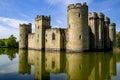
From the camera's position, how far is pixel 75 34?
27172mm

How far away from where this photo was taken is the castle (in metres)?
27.3

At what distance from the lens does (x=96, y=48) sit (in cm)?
3175

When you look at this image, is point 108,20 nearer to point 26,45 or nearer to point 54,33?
point 54,33

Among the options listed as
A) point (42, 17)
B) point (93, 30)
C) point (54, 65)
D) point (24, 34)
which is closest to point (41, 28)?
point (42, 17)

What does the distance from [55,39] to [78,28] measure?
21.4 feet

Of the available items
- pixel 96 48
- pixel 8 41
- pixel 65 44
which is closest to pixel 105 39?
pixel 96 48

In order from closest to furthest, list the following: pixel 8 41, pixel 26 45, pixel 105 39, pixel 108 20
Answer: pixel 105 39, pixel 108 20, pixel 26 45, pixel 8 41

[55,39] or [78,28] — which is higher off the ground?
[78,28]

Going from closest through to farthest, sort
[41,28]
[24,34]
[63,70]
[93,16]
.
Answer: [63,70], [93,16], [41,28], [24,34]

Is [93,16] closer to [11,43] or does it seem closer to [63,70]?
[63,70]

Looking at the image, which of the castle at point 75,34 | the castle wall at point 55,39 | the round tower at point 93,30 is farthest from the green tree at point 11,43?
the round tower at point 93,30

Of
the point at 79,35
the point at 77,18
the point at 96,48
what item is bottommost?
the point at 96,48

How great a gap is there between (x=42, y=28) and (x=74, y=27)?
35.7 ft

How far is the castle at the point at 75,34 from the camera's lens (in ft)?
89.5
